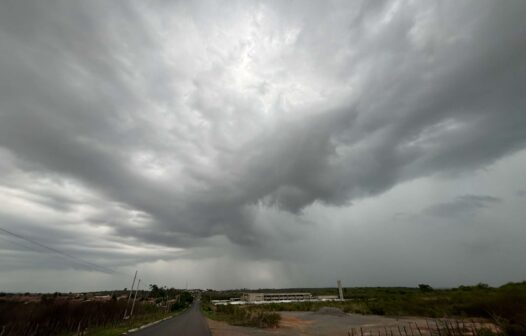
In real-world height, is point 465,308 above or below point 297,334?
above

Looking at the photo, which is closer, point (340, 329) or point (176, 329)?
point (176, 329)

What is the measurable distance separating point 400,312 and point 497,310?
23493 mm

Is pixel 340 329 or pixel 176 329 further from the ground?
pixel 176 329

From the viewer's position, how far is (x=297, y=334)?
36.1 meters

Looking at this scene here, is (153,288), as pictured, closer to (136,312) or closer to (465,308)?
(136,312)

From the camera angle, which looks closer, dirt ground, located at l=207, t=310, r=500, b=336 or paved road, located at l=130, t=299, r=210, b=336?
paved road, located at l=130, t=299, r=210, b=336

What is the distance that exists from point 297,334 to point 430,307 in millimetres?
39228

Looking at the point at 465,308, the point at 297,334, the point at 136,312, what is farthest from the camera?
the point at 136,312

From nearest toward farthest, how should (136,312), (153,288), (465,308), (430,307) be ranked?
1. (465,308)
2. (430,307)
3. (136,312)
4. (153,288)

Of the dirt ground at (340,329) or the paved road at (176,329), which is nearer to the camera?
the paved road at (176,329)

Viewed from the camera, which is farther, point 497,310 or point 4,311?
point 497,310

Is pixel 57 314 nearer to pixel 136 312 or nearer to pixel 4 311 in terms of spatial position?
pixel 4 311

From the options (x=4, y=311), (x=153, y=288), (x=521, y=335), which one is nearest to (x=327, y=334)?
(x=521, y=335)

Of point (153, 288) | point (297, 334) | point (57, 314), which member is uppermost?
point (153, 288)
